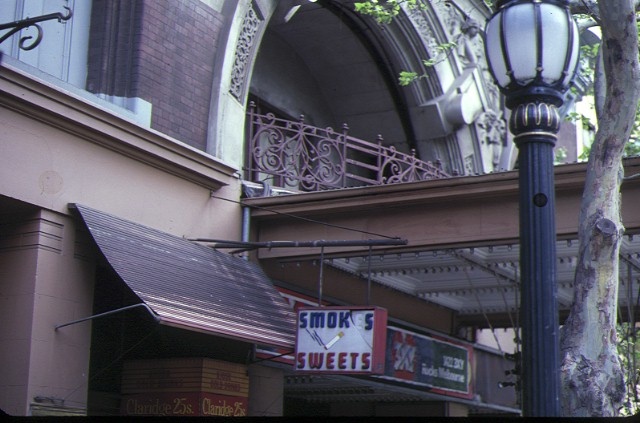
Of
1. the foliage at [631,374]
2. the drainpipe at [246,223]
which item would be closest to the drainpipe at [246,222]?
the drainpipe at [246,223]

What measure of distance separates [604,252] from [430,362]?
8374mm

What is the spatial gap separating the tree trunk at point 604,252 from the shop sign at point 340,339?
3225 mm

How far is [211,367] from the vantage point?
11.7 m

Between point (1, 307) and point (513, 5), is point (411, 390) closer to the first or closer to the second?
point (1, 307)

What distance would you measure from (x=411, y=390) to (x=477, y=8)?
7221 mm

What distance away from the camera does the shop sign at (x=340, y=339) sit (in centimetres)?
1121

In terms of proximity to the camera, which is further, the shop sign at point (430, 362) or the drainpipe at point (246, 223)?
the shop sign at point (430, 362)

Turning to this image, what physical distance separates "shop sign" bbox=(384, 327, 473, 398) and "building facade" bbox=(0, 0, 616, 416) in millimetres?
63

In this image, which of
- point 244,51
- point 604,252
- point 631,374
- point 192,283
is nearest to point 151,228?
point 192,283

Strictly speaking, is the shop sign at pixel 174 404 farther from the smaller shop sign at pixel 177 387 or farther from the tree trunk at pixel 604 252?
the tree trunk at pixel 604 252

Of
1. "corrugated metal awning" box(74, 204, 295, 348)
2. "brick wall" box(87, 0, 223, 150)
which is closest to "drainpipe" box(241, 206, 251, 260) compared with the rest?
"corrugated metal awning" box(74, 204, 295, 348)

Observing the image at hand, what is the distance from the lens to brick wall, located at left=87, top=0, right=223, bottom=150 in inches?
473

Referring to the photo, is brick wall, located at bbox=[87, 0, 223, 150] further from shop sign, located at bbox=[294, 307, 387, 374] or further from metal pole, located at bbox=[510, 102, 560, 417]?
metal pole, located at bbox=[510, 102, 560, 417]

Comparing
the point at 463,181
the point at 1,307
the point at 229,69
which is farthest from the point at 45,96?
the point at 463,181
